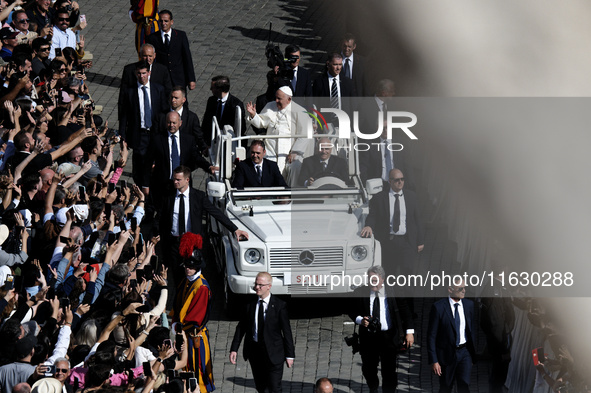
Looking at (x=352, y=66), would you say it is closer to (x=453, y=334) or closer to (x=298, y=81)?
(x=298, y=81)

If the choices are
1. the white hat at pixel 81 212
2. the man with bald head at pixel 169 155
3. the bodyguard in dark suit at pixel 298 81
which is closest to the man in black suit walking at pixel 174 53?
the bodyguard in dark suit at pixel 298 81

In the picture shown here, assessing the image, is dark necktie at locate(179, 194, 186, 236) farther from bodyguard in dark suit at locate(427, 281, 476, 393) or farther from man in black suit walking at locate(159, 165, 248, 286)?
bodyguard in dark suit at locate(427, 281, 476, 393)

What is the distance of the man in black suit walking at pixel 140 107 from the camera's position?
56.7 feet

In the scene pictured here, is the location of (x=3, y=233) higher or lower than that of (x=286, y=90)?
lower

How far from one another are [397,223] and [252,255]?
188 centimetres

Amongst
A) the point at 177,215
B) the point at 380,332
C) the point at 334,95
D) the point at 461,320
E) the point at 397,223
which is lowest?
the point at 380,332

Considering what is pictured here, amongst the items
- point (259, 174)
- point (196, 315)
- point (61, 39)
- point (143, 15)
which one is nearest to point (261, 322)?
point (196, 315)

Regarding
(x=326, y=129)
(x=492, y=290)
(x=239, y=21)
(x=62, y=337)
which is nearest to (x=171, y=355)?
(x=62, y=337)

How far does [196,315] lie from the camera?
1261 centimetres

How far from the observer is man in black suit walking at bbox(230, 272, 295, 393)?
1231 cm

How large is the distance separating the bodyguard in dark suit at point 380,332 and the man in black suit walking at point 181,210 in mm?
2663

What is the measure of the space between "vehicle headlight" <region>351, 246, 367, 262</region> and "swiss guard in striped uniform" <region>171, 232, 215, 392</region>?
2.27 metres

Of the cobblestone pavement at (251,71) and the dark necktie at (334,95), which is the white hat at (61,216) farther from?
the dark necktie at (334,95)

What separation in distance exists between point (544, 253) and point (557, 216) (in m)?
0.47
